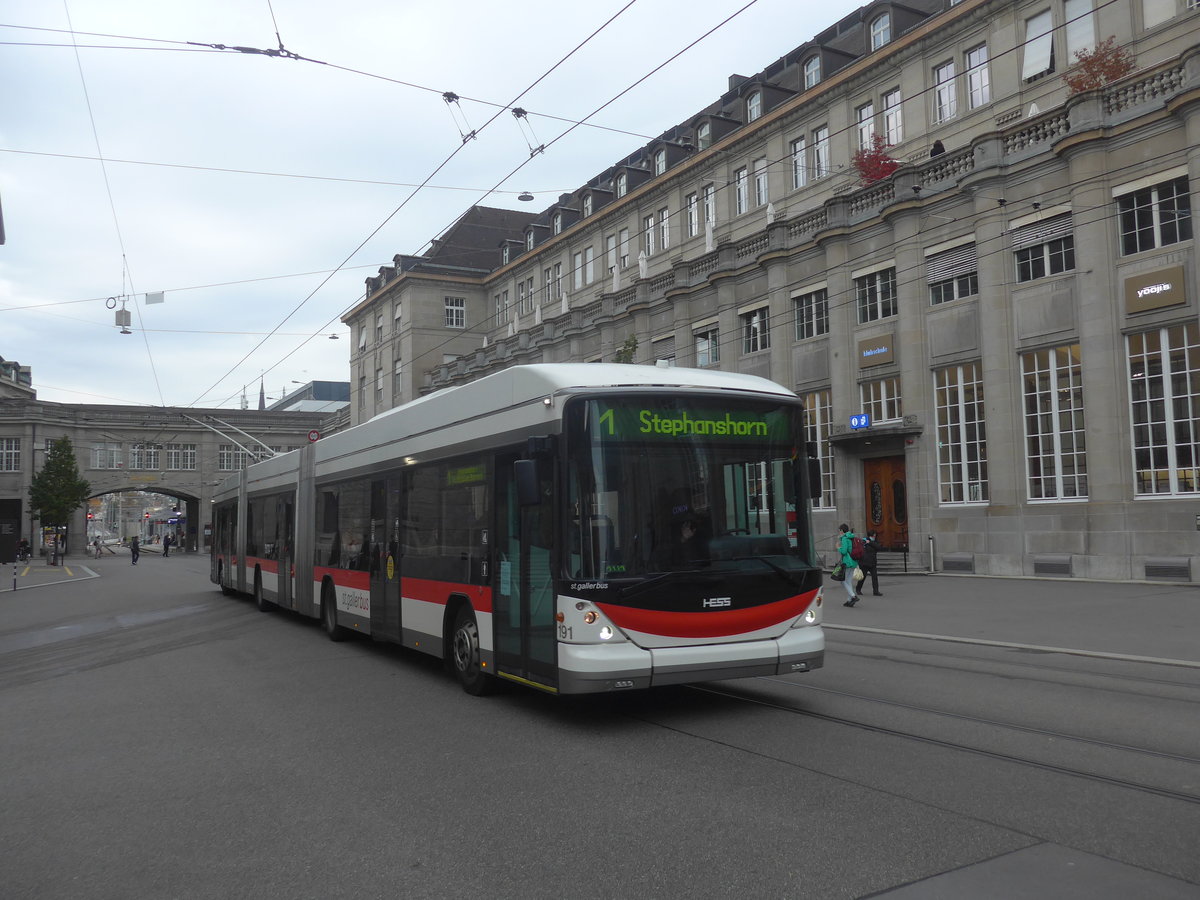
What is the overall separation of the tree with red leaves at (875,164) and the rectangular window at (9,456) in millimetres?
70727

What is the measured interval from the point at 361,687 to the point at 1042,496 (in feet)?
56.0

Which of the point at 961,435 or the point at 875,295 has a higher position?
the point at 875,295

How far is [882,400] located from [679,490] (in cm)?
1982

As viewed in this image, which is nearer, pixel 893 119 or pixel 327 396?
pixel 893 119

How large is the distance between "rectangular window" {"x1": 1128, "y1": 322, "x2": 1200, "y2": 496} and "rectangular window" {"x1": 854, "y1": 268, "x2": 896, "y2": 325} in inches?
266

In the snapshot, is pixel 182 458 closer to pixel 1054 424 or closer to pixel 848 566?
pixel 848 566

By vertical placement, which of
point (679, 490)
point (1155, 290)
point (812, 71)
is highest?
point (812, 71)

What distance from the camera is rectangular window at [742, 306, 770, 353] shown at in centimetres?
3064

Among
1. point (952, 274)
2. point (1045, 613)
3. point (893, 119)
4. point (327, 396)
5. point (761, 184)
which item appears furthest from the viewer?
point (327, 396)

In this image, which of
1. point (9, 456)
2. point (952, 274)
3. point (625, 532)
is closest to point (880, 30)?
point (952, 274)

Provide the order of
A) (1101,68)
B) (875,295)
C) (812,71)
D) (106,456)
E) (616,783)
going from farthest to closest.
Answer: (106,456) → (812,71) → (875,295) → (1101,68) → (616,783)

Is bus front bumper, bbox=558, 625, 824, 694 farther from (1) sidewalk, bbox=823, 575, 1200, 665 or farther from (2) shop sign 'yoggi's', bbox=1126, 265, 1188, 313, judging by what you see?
(2) shop sign 'yoggi's', bbox=1126, 265, 1188, 313

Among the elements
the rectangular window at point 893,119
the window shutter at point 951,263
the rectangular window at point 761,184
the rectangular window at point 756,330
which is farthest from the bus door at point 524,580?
the rectangular window at point 761,184

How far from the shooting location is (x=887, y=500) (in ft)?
86.4
